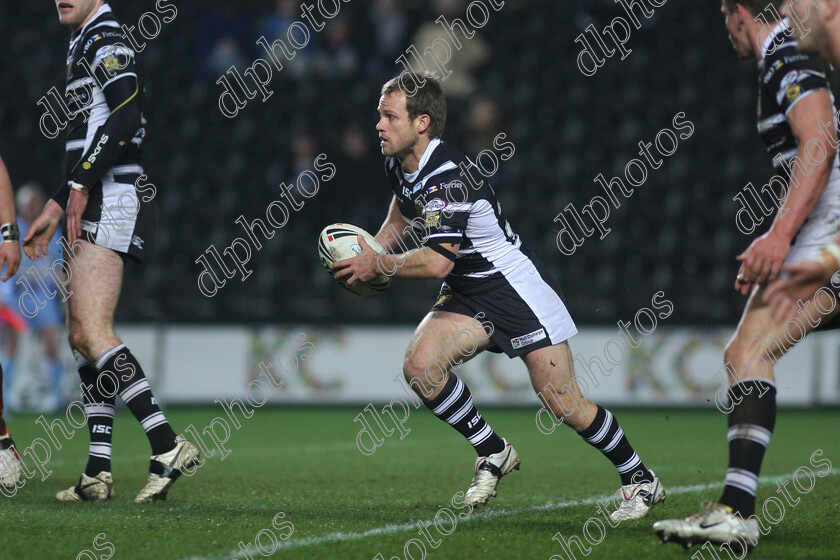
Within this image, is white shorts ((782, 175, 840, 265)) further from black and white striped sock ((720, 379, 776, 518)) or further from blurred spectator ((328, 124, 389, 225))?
blurred spectator ((328, 124, 389, 225))

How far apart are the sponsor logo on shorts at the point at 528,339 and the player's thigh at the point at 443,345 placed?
0.16 meters

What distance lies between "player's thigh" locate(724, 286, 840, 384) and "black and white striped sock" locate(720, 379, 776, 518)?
5 cm

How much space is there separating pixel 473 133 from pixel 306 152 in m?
2.09

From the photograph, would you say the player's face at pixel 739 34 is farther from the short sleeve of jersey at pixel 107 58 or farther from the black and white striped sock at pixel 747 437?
the short sleeve of jersey at pixel 107 58

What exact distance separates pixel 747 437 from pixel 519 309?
1338 millimetres

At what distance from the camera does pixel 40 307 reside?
Result: 10.3m

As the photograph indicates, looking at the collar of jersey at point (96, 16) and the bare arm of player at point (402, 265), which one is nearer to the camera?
the bare arm of player at point (402, 265)

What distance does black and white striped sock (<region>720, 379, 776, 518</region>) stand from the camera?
136 inches

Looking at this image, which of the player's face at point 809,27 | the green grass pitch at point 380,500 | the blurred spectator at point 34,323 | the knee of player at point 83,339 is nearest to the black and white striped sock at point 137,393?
the knee of player at point 83,339

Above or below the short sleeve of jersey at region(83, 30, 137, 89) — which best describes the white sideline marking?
below

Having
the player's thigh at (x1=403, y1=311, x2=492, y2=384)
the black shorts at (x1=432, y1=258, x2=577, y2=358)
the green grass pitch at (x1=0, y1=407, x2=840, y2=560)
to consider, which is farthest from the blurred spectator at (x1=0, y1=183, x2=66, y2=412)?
the black shorts at (x1=432, y1=258, x2=577, y2=358)

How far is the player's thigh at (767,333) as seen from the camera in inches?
141

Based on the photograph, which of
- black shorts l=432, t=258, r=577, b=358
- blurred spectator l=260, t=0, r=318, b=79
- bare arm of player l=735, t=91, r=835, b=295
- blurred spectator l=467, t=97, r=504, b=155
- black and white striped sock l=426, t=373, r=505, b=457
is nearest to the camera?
bare arm of player l=735, t=91, r=835, b=295

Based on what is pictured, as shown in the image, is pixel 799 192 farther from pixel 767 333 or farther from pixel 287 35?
pixel 287 35
